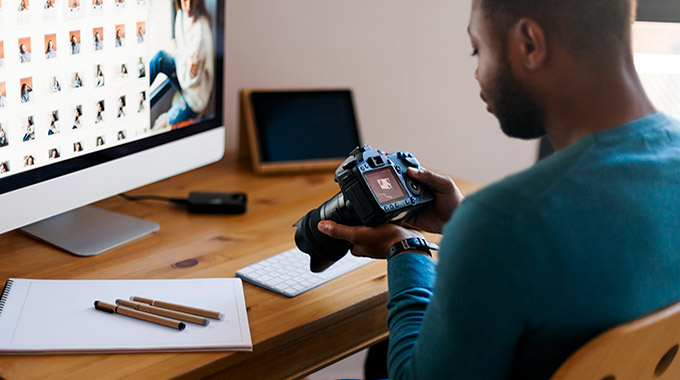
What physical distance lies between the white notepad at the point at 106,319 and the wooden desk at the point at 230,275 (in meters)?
0.01

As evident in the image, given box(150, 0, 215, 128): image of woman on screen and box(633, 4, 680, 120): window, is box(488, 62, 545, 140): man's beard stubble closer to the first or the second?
box(150, 0, 215, 128): image of woman on screen

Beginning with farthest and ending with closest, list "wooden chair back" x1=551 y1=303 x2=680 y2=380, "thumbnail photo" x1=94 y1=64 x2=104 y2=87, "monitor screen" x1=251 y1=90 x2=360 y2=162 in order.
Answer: "monitor screen" x1=251 y1=90 x2=360 y2=162 < "thumbnail photo" x1=94 y1=64 x2=104 y2=87 < "wooden chair back" x1=551 y1=303 x2=680 y2=380

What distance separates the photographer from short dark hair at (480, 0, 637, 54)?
71 cm

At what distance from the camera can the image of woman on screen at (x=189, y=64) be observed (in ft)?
3.97

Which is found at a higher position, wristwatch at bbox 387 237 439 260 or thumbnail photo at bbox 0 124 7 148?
thumbnail photo at bbox 0 124 7 148

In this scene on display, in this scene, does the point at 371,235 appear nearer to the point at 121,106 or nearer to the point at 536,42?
the point at 536,42

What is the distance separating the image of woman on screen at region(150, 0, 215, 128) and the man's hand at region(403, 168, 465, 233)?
46cm

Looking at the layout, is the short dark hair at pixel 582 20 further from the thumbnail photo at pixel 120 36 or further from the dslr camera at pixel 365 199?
the thumbnail photo at pixel 120 36

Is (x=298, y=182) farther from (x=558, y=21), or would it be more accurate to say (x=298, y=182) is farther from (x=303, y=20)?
(x=558, y=21)

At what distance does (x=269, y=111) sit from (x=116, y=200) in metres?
0.38

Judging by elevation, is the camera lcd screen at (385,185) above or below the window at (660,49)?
below

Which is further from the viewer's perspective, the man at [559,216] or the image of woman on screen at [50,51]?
the image of woman on screen at [50,51]

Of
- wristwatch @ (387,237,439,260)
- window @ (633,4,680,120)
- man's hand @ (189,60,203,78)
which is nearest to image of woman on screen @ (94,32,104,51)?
man's hand @ (189,60,203,78)

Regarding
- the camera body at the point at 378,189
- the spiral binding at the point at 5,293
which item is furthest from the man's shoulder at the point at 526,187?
the spiral binding at the point at 5,293
